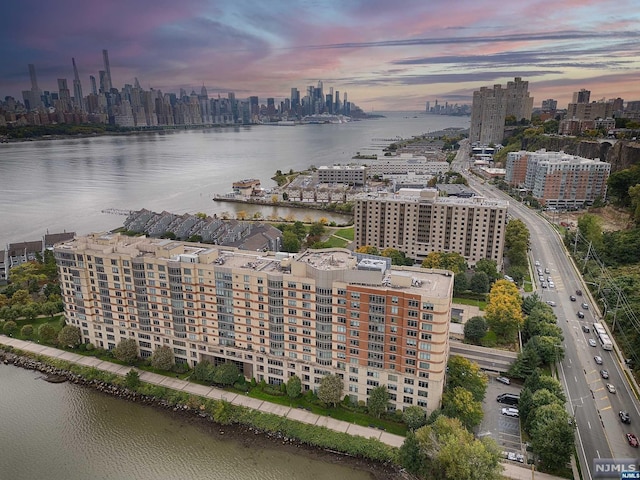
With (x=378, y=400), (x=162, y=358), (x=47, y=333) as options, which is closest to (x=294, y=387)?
(x=378, y=400)

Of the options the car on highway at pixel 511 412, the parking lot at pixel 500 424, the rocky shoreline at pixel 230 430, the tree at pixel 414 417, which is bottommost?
the rocky shoreline at pixel 230 430

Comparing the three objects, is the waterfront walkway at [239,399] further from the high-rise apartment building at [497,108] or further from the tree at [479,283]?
the high-rise apartment building at [497,108]

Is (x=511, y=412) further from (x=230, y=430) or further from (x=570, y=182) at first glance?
(x=570, y=182)

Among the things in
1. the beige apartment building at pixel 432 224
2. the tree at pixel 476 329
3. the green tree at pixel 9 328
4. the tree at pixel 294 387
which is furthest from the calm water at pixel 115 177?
the tree at pixel 294 387

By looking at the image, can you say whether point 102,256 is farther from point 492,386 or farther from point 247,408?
point 492,386

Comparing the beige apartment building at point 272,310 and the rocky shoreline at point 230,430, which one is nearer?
the rocky shoreline at point 230,430

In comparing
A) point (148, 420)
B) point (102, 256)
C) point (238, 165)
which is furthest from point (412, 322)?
point (238, 165)
